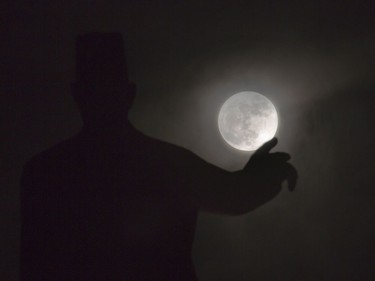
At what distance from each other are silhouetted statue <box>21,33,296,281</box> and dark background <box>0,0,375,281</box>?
0.03 metres

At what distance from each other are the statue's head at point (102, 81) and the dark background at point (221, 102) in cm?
2

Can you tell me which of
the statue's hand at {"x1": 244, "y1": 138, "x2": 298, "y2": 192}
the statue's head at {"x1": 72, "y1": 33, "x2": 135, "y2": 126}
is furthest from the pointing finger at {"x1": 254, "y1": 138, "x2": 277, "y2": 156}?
the statue's head at {"x1": 72, "y1": 33, "x2": 135, "y2": 126}

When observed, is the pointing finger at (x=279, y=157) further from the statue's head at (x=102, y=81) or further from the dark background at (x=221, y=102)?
the statue's head at (x=102, y=81)

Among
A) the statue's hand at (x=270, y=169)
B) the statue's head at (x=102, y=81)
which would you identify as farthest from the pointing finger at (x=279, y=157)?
the statue's head at (x=102, y=81)

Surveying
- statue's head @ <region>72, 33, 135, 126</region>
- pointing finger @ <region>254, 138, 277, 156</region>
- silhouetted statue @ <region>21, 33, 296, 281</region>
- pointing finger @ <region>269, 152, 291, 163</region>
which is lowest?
silhouetted statue @ <region>21, 33, 296, 281</region>

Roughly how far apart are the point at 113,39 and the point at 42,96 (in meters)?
0.24

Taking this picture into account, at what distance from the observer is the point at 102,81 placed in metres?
0.99

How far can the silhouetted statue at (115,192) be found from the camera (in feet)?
3.09

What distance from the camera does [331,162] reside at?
3.30ft

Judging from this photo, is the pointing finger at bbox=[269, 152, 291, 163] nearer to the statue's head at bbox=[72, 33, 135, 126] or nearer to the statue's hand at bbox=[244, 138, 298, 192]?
the statue's hand at bbox=[244, 138, 298, 192]

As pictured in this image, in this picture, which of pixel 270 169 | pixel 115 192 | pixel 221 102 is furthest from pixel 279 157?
pixel 115 192

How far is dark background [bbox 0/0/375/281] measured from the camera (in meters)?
0.98

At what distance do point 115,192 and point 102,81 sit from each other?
30 centimetres

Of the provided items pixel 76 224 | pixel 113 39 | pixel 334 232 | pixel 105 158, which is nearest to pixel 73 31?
pixel 113 39
